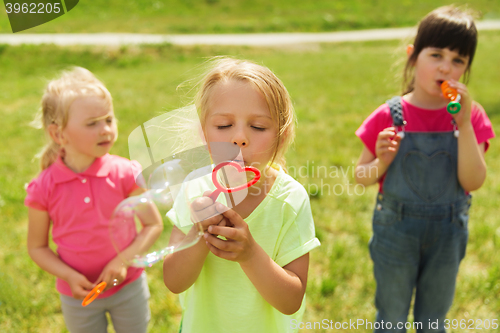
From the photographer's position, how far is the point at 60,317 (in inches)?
97.5

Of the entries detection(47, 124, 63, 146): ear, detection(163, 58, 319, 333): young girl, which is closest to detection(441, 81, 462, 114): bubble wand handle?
detection(163, 58, 319, 333): young girl

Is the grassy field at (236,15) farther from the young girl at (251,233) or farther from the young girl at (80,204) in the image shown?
the young girl at (251,233)

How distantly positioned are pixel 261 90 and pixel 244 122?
0.38 feet

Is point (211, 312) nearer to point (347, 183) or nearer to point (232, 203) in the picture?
A: point (232, 203)

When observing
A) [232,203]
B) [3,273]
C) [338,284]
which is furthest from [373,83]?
[232,203]

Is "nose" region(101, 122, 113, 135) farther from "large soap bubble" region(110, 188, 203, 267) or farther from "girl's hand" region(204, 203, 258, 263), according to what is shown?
"girl's hand" region(204, 203, 258, 263)

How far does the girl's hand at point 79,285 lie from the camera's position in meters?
1.73

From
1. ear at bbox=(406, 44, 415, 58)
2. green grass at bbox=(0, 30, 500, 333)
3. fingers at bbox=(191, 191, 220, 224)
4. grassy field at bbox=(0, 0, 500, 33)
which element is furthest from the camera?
grassy field at bbox=(0, 0, 500, 33)

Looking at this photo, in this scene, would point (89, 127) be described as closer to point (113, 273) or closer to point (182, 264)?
point (113, 273)

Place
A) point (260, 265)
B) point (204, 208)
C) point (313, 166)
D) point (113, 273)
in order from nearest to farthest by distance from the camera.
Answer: point (204, 208), point (260, 265), point (113, 273), point (313, 166)

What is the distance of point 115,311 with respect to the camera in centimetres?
188

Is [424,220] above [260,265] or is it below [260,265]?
below

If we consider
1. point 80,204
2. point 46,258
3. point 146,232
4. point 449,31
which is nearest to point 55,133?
point 80,204

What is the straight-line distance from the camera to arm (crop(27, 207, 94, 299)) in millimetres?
1749
